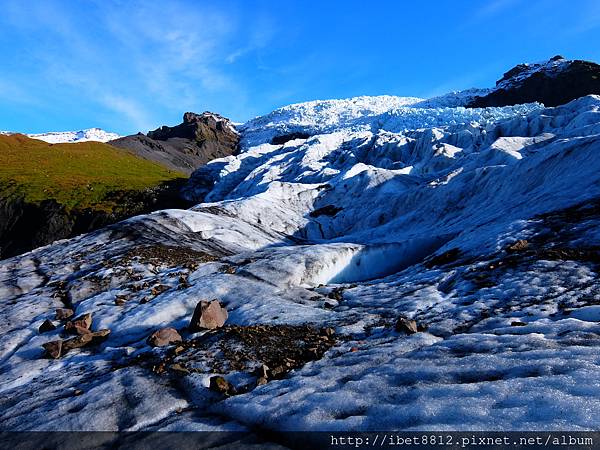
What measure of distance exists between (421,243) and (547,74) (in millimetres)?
204194

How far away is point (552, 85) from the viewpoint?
183500 mm

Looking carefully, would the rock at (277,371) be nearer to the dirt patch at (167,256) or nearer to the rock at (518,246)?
the rock at (518,246)

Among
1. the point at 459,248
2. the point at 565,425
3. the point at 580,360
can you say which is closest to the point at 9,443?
the point at 565,425

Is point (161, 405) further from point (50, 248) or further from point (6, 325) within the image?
point (50, 248)

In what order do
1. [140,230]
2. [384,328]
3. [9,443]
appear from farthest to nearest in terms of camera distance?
[140,230]
[384,328]
[9,443]

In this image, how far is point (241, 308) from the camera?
50.2 ft

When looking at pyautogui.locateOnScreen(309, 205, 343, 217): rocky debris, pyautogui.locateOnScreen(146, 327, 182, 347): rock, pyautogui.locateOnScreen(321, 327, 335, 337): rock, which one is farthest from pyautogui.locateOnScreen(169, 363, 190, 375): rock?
pyautogui.locateOnScreen(309, 205, 343, 217): rocky debris

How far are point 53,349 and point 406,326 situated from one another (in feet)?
36.2

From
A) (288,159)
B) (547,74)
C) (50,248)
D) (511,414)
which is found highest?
(547,74)

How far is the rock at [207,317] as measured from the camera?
44.4ft

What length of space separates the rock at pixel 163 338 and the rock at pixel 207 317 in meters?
0.65

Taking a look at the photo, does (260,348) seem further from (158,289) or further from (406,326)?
(158,289)

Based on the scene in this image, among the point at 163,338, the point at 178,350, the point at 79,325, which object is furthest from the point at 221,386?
the point at 79,325

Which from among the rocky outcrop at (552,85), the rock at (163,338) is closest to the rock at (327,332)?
the rock at (163,338)
